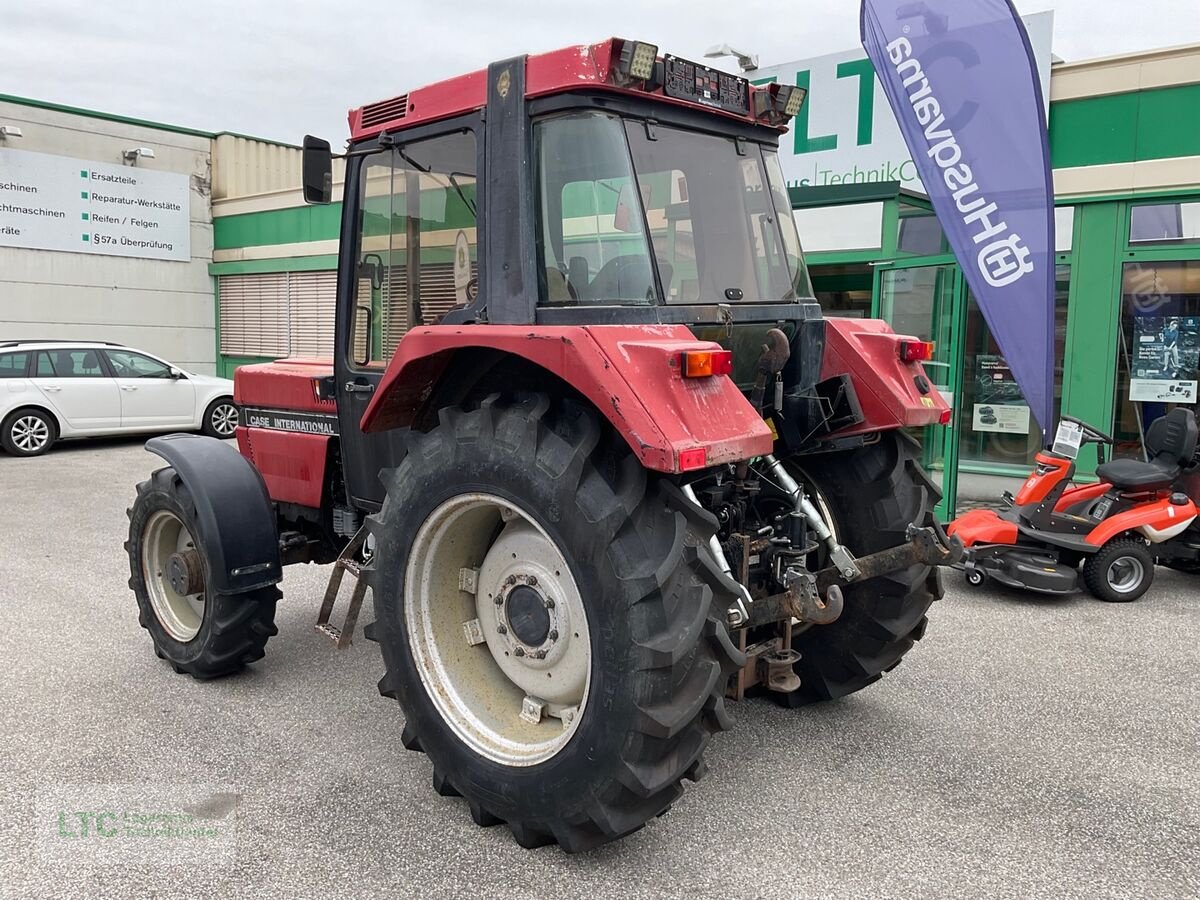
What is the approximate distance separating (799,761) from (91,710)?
2.96m

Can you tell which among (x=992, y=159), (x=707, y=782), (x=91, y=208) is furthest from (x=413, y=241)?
(x=91, y=208)

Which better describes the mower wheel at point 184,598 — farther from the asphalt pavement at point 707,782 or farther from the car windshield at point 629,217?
the car windshield at point 629,217

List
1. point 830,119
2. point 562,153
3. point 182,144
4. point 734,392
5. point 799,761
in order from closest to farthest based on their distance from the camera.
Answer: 1. point 734,392
2. point 562,153
3. point 799,761
4. point 830,119
5. point 182,144

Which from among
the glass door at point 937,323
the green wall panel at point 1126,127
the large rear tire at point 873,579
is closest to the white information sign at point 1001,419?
the glass door at point 937,323

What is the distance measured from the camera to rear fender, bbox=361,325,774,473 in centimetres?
257

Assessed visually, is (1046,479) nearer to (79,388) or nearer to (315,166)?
(315,166)

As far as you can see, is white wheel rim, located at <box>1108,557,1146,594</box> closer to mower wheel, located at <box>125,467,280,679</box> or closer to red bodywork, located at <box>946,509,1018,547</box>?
red bodywork, located at <box>946,509,1018,547</box>

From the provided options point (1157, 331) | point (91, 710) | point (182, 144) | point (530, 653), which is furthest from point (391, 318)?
point (182, 144)

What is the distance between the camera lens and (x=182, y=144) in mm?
17484

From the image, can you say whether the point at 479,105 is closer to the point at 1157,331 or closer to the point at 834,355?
the point at 834,355

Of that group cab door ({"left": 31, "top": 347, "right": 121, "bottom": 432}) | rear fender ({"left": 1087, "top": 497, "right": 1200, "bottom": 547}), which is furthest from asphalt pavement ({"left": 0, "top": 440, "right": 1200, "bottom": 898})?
cab door ({"left": 31, "top": 347, "right": 121, "bottom": 432})

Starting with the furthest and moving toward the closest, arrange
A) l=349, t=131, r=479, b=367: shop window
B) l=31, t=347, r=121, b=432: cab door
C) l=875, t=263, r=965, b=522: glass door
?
l=31, t=347, r=121, b=432: cab door < l=875, t=263, r=965, b=522: glass door < l=349, t=131, r=479, b=367: shop window

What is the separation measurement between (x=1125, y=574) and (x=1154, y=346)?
294 centimetres

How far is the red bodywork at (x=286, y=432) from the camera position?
→ 4629 millimetres
